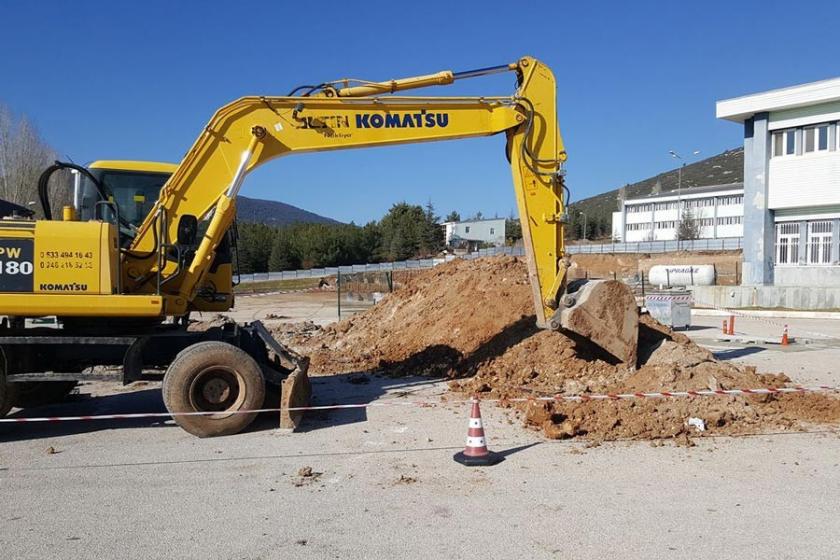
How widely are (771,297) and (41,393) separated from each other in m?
29.6

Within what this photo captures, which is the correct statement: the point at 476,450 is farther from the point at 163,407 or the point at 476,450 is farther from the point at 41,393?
the point at 41,393

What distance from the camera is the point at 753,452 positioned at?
23.9 ft

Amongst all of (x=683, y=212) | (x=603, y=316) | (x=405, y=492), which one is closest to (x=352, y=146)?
(x=603, y=316)

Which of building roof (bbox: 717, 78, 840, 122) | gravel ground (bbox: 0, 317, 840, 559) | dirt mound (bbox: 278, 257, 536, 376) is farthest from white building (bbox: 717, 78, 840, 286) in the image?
gravel ground (bbox: 0, 317, 840, 559)

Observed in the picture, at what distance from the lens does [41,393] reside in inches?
374

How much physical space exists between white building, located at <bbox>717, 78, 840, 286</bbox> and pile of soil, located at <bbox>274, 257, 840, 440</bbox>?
73.6 feet

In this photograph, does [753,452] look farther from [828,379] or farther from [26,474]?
[26,474]

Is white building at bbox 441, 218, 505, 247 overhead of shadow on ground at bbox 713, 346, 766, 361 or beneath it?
overhead

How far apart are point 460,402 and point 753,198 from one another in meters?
29.2

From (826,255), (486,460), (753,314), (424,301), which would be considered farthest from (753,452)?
(826,255)

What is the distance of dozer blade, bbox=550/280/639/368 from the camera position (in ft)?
31.1

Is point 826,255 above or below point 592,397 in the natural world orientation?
above

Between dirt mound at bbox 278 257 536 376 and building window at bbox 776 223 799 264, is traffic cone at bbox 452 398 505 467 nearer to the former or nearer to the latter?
dirt mound at bbox 278 257 536 376

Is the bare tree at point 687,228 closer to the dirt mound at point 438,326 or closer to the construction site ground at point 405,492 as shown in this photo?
the dirt mound at point 438,326
